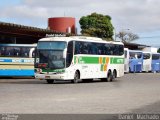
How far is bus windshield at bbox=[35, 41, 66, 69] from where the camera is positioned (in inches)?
1160

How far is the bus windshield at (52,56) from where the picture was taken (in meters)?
29.5

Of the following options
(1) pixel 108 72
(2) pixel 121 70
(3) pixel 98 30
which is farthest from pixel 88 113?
(3) pixel 98 30

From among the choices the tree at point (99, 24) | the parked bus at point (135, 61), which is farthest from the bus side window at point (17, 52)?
the tree at point (99, 24)

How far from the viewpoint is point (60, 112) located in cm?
1359

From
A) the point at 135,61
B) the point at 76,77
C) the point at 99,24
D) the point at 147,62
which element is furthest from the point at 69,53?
the point at 99,24

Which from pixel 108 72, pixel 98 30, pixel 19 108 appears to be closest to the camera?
pixel 19 108

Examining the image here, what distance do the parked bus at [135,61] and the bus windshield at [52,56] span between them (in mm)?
31276

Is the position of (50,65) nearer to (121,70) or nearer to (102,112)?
(121,70)

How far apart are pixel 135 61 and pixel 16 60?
88.3 ft

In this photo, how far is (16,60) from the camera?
122ft

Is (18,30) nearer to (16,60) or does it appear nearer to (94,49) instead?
(16,60)

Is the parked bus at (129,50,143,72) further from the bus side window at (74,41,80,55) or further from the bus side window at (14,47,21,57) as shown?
the bus side window at (74,41,80,55)

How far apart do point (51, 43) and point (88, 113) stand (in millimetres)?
16748

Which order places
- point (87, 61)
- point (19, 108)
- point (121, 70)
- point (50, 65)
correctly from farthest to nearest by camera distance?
point (121, 70) < point (87, 61) < point (50, 65) < point (19, 108)
